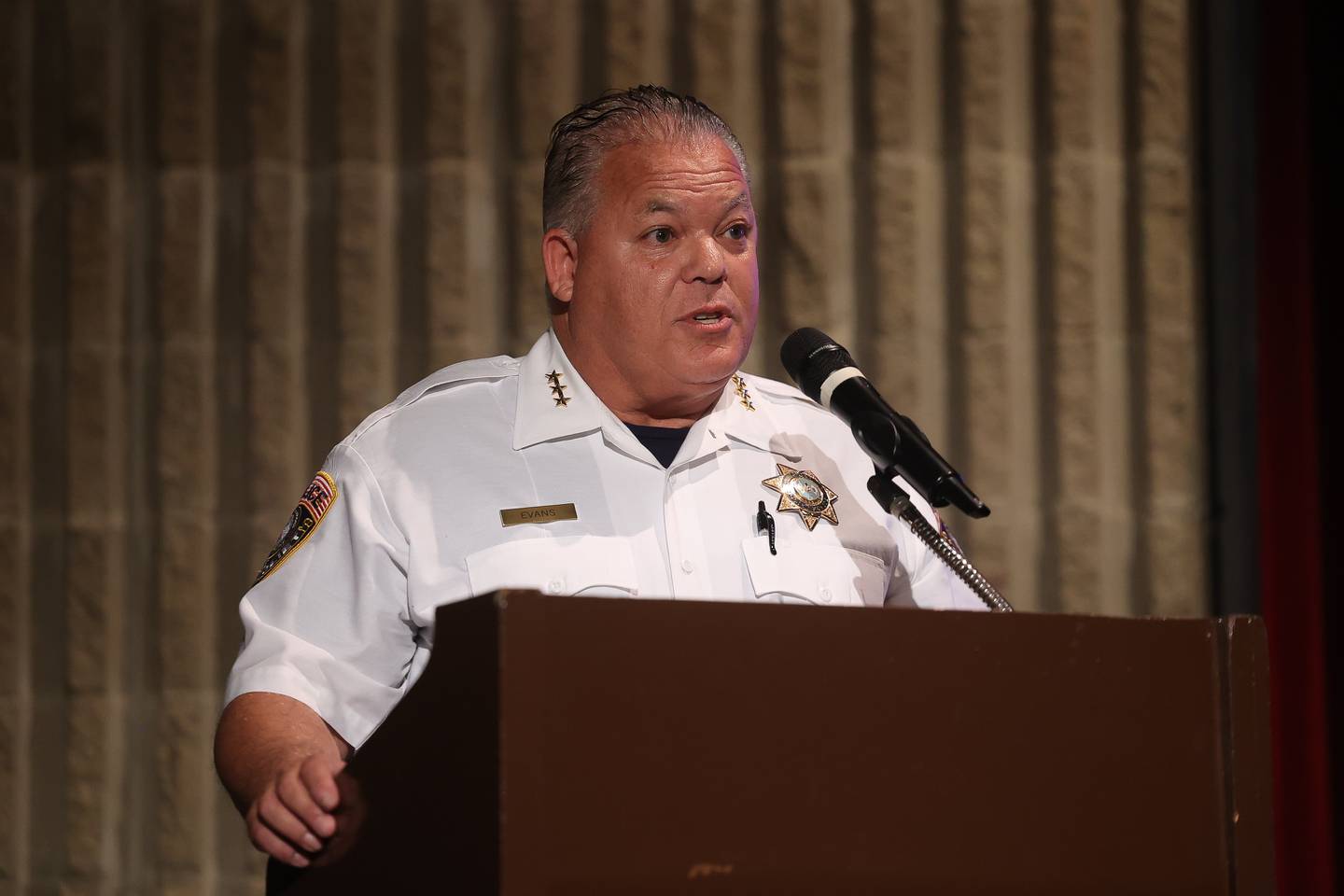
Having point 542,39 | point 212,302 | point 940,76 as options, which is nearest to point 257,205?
point 212,302

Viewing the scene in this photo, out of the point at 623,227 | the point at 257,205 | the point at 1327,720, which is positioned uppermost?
the point at 257,205

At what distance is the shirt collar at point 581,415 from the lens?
1706 mm

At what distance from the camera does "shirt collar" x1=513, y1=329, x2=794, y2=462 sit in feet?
5.60

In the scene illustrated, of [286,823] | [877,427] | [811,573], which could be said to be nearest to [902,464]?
[877,427]

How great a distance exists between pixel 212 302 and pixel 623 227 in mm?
1567

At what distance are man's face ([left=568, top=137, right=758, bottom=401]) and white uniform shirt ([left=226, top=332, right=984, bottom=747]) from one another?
10cm

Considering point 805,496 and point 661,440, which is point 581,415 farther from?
point 805,496

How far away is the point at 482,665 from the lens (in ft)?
2.77

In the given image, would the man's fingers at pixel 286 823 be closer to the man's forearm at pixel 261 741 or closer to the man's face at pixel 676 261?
the man's forearm at pixel 261 741

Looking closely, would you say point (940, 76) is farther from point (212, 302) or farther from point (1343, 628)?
point (212, 302)

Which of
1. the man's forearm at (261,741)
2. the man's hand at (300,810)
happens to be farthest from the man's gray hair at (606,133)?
the man's hand at (300,810)

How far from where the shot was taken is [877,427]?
1288 millimetres

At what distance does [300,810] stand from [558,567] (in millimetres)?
555

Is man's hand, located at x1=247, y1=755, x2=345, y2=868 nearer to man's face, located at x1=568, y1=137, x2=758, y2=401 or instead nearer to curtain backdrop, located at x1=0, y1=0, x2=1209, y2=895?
man's face, located at x1=568, y1=137, x2=758, y2=401
